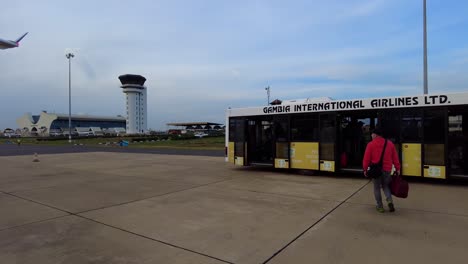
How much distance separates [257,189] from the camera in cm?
909

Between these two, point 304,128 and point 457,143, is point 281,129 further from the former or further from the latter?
point 457,143

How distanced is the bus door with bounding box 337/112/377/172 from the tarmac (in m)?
2.79

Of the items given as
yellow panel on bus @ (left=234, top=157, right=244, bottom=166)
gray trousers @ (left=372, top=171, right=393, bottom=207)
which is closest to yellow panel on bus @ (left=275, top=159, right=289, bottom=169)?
yellow panel on bus @ (left=234, top=157, right=244, bottom=166)

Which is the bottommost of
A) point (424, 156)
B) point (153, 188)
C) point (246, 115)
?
point (153, 188)

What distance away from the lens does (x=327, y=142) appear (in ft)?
36.3

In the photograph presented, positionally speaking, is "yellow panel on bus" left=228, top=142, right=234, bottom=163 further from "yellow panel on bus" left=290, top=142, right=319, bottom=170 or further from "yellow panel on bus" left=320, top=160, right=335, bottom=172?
"yellow panel on bus" left=320, top=160, right=335, bottom=172

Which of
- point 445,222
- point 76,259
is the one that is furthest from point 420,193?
point 76,259

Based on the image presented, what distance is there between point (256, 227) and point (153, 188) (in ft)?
15.9

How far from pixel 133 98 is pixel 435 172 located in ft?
409

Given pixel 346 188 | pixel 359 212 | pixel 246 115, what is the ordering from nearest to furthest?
pixel 359 212, pixel 346 188, pixel 246 115

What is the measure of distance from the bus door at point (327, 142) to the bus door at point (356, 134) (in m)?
1.03

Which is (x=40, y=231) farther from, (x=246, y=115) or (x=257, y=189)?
(x=246, y=115)

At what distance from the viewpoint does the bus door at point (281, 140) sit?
39.9 ft

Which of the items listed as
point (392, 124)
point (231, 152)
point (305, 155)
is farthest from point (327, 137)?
point (231, 152)
